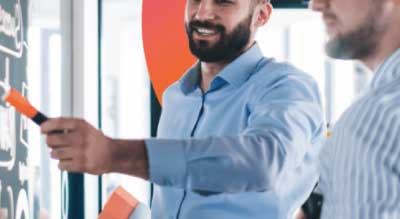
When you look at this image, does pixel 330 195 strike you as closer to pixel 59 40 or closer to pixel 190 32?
pixel 190 32

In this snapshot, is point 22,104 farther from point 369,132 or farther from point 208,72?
point 208,72

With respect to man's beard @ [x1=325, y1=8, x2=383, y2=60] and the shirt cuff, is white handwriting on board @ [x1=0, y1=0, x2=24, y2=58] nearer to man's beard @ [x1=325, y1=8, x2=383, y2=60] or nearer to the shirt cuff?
the shirt cuff

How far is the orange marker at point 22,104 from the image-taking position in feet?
3.29

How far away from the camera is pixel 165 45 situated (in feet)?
10.9

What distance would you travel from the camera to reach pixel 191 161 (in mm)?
1197

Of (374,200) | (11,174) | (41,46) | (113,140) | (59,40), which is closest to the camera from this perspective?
(374,200)

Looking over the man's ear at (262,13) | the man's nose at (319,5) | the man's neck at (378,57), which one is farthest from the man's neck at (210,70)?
the man's neck at (378,57)

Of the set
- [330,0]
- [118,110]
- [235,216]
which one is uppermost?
[330,0]

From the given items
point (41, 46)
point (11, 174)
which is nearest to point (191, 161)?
point (11, 174)

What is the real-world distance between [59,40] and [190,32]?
0.92m

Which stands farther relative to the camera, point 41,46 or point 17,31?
point 41,46

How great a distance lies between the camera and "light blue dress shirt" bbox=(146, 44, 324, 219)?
1.21 meters

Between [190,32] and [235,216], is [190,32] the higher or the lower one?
the higher one

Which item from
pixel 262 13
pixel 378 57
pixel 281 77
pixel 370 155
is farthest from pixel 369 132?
pixel 262 13
